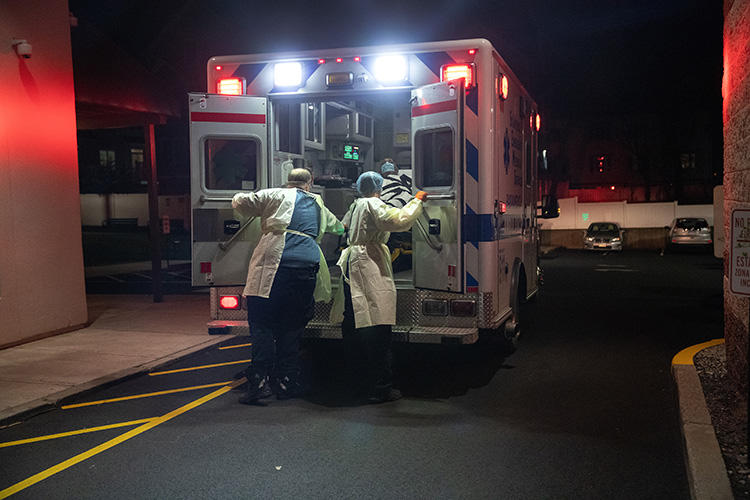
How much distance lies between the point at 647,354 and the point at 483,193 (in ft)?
11.5

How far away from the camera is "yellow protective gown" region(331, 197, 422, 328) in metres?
6.37

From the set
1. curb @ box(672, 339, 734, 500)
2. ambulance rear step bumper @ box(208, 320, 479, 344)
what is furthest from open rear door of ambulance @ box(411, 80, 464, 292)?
curb @ box(672, 339, 734, 500)

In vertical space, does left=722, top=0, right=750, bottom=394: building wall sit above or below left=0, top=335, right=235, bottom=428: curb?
above

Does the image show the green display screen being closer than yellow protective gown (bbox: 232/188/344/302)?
No

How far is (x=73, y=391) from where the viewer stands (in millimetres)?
6703

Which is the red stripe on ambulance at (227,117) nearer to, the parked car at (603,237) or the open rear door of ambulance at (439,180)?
the open rear door of ambulance at (439,180)

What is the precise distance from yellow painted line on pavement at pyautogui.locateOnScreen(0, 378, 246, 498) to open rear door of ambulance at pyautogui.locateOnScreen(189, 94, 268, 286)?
1164mm

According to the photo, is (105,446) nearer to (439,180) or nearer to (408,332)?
(408,332)

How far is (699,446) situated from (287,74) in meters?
5.01

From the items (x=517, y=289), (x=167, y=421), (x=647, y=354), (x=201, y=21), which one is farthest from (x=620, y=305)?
(x=201, y=21)

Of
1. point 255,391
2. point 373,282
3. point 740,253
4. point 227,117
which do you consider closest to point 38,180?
point 227,117

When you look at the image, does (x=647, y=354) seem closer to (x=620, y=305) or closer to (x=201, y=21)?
(x=620, y=305)

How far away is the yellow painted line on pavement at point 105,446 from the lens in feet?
15.0

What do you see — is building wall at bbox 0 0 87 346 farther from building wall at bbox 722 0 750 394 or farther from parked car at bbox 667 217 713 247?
parked car at bbox 667 217 713 247
